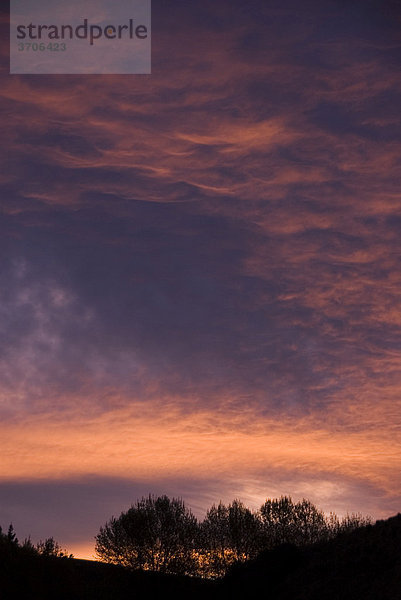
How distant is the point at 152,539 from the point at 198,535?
4.01 metres

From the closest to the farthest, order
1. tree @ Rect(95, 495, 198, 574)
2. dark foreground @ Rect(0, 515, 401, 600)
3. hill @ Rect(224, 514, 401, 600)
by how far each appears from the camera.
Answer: hill @ Rect(224, 514, 401, 600), dark foreground @ Rect(0, 515, 401, 600), tree @ Rect(95, 495, 198, 574)

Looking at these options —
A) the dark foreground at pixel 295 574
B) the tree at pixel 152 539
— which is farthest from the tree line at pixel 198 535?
the dark foreground at pixel 295 574

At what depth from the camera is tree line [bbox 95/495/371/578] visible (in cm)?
5659

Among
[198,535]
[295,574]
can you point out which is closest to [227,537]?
[198,535]

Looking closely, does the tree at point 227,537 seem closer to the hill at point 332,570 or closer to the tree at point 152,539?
the tree at point 152,539

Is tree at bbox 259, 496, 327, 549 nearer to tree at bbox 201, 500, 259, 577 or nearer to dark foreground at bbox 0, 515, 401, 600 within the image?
tree at bbox 201, 500, 259, 577

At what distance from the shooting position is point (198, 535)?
191ft

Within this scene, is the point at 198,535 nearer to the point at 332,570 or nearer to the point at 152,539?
the point at 152,539

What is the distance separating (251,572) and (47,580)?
9.88m

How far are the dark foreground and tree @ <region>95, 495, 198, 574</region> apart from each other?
18839 millimetres

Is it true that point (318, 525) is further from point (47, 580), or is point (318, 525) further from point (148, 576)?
point (47, 580)

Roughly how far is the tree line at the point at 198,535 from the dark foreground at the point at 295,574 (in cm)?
1905

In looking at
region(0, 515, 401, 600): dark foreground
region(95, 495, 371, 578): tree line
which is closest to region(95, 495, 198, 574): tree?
region(95, 495, 371, 578): tree line

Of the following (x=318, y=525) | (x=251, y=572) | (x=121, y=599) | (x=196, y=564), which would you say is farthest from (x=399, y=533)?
(x=318, y=525)
